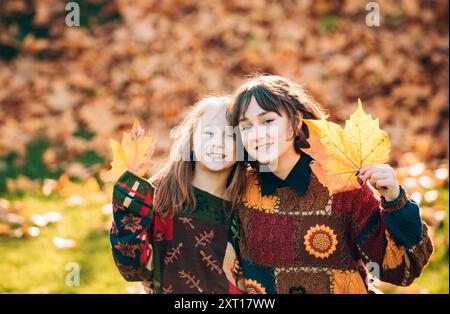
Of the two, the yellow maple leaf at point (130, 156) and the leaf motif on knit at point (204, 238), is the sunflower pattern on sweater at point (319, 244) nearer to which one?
the leaf motif on knit at point (204, 238)

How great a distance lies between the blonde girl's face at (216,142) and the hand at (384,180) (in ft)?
1.65

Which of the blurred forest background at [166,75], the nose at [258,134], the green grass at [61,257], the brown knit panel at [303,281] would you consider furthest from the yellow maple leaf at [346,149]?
the blurred forest background at [166,75]

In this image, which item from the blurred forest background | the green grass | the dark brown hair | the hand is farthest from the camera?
the blurred forest background

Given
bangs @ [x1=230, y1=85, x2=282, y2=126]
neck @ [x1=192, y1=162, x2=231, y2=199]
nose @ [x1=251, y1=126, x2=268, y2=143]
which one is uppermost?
bangs @ [x1=230, y1=85, x2=282, y2=126]

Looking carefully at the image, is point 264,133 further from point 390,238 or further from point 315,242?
point 390,238

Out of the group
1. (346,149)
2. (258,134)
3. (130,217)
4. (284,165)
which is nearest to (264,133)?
(258,134)

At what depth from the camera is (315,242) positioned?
1.95m

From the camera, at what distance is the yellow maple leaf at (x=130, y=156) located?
1.95 m

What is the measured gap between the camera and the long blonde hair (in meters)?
2.14

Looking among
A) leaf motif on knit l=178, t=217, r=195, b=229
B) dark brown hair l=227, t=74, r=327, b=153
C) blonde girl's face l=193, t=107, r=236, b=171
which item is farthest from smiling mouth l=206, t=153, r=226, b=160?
leaf motif on knit l=178, t=217, r=195, b=229

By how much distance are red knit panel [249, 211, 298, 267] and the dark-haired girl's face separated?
0.19 metres

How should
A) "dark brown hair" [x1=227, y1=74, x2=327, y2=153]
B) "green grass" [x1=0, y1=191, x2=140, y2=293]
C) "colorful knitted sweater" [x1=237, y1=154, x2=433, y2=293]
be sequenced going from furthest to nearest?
"green grass" [x1=0, y1=191, x2=140, y2=293], "dark brown hair" [x1=227, y1=74, x2=327, y2=153], "colorful knitted sweater" [x1=237, y1=154, x2=433, y2=293]

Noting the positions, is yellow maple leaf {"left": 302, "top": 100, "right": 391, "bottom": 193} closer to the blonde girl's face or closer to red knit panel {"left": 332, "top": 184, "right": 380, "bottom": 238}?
red knit panel {"left": 332, "top": 184, "right": 380, "bottom": 238}
